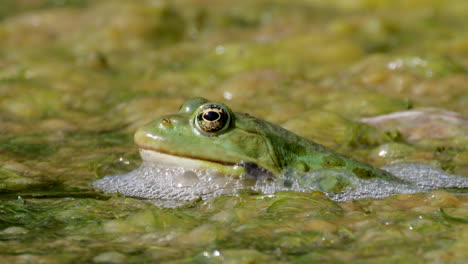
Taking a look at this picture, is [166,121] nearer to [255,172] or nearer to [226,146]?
[226,146]

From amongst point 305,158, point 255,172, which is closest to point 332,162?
point 305,158

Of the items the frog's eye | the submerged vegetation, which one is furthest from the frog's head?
the submerged vegetation

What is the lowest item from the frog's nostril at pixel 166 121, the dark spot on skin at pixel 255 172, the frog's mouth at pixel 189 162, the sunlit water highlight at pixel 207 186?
the sunlit water highlight at pixel 207 186

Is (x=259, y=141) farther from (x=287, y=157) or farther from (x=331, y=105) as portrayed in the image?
(x=331, y=105)

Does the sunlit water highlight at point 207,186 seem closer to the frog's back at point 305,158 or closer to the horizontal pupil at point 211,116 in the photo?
the frog's back at point 305,158

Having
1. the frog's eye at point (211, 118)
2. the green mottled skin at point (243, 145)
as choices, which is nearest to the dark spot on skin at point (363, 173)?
the green mottled skin at point (243, 145)

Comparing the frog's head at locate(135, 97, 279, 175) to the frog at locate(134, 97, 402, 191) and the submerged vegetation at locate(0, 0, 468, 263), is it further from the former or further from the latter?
the submerged vegetation at locate(0, 0, 468, 263)

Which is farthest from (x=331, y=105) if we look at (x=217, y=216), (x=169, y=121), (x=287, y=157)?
(x=217, y=216)
